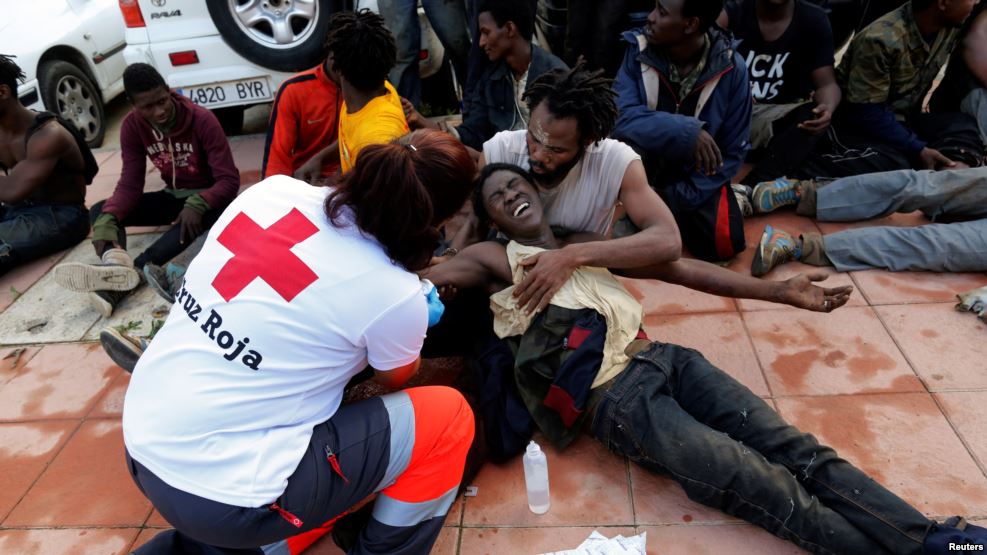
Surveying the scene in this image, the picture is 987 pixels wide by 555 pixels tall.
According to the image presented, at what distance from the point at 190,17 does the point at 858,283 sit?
4284mm

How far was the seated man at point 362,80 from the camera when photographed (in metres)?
3.13

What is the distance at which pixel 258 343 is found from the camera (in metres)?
1.67

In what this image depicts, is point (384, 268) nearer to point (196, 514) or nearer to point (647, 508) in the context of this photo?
point (196, 514)

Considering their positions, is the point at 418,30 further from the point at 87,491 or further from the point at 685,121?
the point at 87,491

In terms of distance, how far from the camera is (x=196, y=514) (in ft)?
5.53

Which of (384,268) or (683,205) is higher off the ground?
(384,268)

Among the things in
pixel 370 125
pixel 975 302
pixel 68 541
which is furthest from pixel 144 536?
pixel 975 302

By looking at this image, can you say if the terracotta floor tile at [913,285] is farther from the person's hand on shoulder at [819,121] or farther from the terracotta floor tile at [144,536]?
the terracotta floor tile at [144,536]

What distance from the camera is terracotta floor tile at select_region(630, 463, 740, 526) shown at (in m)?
2.20

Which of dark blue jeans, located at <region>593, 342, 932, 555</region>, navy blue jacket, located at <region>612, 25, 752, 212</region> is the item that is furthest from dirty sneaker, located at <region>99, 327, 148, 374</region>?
navy blue jacket, located at <region>612, 25, 752, 212</region>

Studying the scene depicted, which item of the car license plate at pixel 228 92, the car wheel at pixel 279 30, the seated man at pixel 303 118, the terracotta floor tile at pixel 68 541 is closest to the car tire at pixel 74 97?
the car license plate at pixel 228 92

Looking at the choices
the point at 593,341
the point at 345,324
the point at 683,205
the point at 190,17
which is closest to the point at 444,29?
the point at 190,17

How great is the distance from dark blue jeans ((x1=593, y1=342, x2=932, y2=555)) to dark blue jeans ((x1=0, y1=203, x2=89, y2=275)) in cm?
350

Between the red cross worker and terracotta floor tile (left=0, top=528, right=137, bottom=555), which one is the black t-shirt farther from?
terracotta floor tile (left=0, top=528, right=137, bottom=555)
